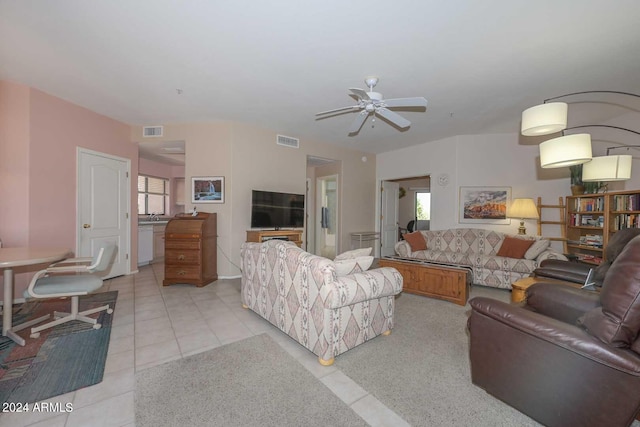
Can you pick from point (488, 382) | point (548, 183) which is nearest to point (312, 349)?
point (488, 382)

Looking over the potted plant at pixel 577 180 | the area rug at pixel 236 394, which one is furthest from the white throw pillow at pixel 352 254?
the potted plant at pixel 577 180

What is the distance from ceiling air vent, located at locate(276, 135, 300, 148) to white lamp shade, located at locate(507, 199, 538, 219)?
4.24m

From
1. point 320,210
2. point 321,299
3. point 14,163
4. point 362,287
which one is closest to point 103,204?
point 14,163

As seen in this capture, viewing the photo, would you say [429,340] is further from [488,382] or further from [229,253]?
[229,253]

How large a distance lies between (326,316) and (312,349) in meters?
0.37

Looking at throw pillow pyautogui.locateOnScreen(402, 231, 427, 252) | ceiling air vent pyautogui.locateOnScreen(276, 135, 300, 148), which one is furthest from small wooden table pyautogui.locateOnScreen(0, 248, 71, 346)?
throw pillow pyautogui.locateOnScreen(402, 231, 427, 252)

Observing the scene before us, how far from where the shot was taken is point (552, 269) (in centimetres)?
299

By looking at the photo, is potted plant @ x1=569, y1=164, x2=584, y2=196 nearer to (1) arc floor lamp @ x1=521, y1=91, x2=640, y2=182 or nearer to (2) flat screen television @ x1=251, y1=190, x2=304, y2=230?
(1) arc floor lamp @ x1=521, y1=91, x2=640, y2=182

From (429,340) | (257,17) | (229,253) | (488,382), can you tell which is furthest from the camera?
(229,253)

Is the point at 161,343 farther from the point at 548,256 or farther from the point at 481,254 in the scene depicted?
the point at 548,256

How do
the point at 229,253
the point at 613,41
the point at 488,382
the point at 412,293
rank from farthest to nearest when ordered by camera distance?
the point at 229,253 → the point at 412,293 → the point at 613,41 → the point at 488,382

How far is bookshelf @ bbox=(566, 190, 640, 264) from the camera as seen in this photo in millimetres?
3555

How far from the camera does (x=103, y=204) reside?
4.35 m

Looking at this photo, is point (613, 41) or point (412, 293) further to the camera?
point (412, 293)
